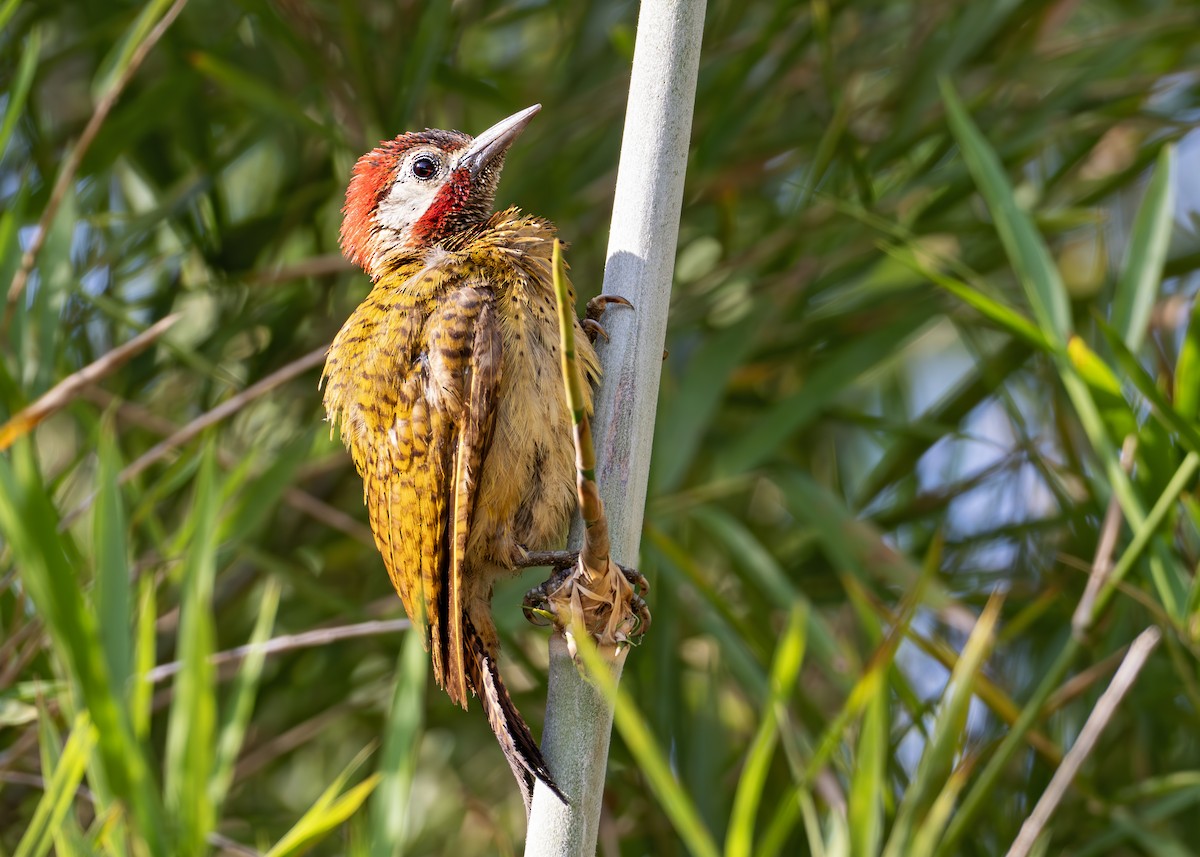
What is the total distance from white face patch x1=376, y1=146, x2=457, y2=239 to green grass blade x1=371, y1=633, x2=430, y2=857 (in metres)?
0.88

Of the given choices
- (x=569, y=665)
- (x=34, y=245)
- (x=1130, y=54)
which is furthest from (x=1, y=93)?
(x=1130, y=54)

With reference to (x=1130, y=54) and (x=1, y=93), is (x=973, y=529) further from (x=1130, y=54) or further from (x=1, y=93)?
(x=1, y=93)

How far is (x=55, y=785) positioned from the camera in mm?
1851

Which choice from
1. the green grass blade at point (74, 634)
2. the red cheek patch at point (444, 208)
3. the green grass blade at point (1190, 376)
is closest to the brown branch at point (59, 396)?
the green grass blade at point (74, 634)

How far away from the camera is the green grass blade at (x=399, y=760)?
2020 millimetres

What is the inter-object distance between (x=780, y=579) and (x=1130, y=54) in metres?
1.53

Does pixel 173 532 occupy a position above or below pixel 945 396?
below

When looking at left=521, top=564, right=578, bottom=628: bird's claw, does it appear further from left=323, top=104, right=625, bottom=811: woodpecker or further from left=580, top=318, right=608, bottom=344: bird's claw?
left=580, top=318, right=608, bottom=344: bird's claw

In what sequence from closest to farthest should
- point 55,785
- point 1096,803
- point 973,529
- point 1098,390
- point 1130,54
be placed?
1. point 55,785
2. point 1098,390
3. point 1096,803
4. point 1130,54
5. point 973,529

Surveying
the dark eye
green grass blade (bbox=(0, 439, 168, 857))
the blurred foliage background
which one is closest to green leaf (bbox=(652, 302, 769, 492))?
the blurred foliage background

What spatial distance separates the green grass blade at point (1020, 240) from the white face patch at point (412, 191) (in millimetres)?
978

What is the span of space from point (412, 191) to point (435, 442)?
2.43 ft

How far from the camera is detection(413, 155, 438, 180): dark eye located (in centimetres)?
270

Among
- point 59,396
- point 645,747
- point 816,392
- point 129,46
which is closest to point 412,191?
point 129,46
